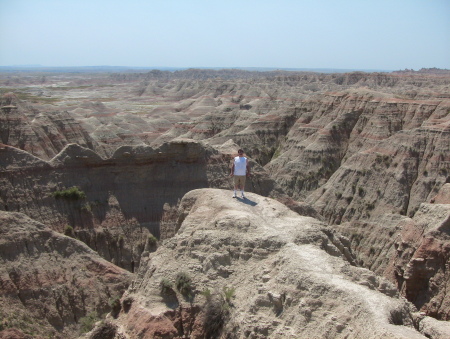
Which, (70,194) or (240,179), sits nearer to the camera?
(240,179)

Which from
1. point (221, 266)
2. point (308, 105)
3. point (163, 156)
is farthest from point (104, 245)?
point (308, 105)

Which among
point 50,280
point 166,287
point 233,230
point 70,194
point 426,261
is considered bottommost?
point 50,280

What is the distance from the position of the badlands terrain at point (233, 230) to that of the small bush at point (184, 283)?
7 centimetres

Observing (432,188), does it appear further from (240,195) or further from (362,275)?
(362,275)

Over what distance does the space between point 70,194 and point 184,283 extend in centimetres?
1962

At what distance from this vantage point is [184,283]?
16.7m

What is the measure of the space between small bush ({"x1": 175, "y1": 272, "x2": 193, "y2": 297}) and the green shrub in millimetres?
19076

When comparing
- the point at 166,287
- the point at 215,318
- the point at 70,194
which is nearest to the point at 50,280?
the point at 70,194

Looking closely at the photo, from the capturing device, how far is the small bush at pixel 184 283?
652 inches

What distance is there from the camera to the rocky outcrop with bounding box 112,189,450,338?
1325cm

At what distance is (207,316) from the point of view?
15.7 meters

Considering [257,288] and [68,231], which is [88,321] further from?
[257,288]

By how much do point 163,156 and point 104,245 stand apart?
28.0 ft

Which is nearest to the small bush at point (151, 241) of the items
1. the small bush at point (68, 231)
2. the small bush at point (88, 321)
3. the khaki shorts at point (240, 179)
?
the small bush at point (68, 231)
